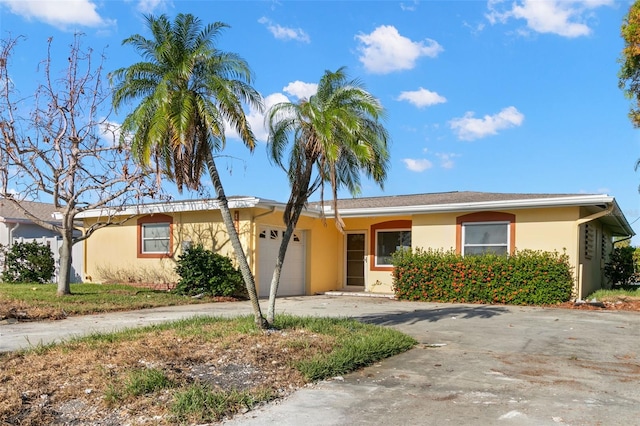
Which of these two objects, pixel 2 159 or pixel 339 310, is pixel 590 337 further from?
pixel 2 159

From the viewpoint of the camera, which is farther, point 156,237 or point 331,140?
point 156,237

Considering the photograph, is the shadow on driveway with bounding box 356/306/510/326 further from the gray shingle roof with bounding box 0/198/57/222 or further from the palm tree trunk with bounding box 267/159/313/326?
the gray shingle roof with bounding box 0/198/57/222

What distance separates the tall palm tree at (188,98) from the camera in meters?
7.62

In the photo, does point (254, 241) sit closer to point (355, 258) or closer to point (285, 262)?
point (285, 262)

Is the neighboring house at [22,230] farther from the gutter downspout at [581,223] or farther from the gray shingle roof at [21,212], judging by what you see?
the gutter downspout at [581,223]

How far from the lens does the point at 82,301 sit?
13.2 meters

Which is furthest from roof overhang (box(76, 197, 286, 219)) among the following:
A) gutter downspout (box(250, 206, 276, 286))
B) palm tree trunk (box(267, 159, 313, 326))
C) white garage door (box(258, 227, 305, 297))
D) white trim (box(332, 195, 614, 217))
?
palm tree trunk (box(267, 159, 313, 326))

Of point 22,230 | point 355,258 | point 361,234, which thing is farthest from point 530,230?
point 22,230

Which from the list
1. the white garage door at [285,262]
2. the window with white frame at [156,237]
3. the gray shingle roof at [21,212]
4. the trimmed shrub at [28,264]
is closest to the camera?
the white garage door at [285,262]

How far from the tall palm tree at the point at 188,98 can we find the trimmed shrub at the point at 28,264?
1315 cm

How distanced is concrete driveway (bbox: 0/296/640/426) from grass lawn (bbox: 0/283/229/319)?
0.86 m

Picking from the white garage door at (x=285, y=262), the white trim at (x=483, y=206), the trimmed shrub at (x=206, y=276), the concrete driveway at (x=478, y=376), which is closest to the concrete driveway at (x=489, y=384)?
the concrete driveway at (x=478, y=376)

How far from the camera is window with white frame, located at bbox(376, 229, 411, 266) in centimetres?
1866

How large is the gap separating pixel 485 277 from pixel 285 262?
21.3 ft
